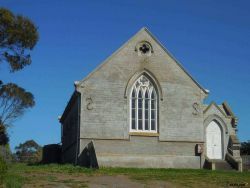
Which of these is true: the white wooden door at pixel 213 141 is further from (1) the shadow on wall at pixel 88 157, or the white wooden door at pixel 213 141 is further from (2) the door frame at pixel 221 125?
(1) the shadow on wall at pixel 88 157

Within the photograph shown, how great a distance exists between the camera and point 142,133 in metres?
34.2

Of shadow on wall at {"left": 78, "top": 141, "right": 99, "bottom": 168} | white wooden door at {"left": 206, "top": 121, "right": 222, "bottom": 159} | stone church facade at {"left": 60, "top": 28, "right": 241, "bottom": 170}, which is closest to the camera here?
shadow on wall at {"left": 78, "top": 141, "right": 99, "bottom": 168}

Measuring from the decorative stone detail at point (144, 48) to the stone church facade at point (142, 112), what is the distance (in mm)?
43

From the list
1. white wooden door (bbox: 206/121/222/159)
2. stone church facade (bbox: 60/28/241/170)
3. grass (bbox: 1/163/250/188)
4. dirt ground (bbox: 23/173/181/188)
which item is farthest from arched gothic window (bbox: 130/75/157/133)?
dirt ground (bbox: 23/173/181/188)

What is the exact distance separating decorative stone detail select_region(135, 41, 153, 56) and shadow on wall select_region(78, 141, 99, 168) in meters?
7.60

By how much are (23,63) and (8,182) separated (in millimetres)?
17585

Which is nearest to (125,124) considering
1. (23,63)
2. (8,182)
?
(23,63)

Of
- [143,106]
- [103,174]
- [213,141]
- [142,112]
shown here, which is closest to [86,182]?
[103,174]

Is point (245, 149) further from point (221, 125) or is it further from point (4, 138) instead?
point (4, 138)

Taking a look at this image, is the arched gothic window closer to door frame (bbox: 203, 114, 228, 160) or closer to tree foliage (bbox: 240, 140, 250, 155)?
door frame (bbox: 203, 114, 228, 160)

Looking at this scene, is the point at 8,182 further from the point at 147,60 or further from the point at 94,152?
the point at 147,60

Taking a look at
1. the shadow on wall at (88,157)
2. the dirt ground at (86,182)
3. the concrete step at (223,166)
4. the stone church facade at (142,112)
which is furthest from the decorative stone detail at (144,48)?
the dirt ground at (86,182)

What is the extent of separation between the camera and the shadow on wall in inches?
1224

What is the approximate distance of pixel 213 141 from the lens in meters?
38.0
